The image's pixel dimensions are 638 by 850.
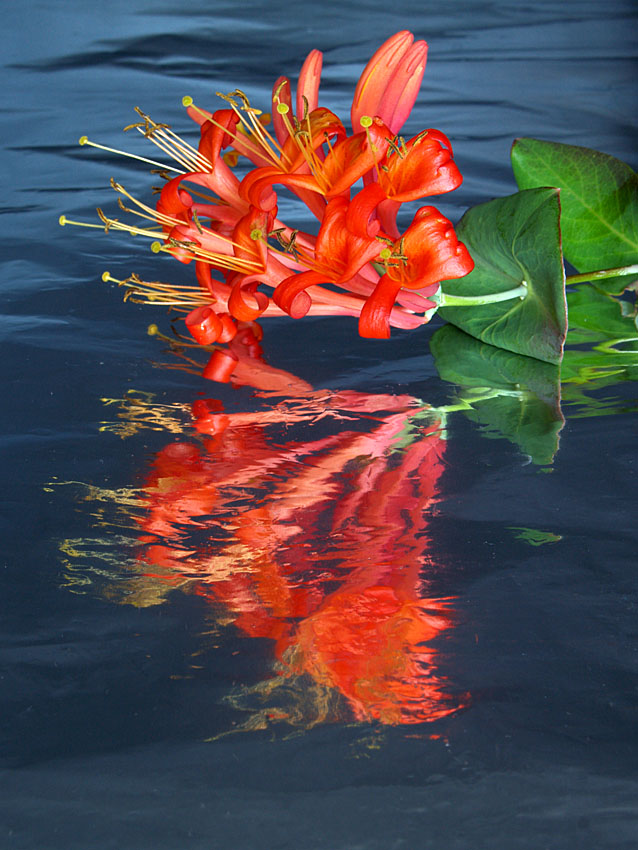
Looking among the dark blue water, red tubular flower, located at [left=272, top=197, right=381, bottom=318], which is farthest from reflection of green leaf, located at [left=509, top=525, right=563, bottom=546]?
red tubular flower, located at [left=272, top=197, right=381, bottom=318]

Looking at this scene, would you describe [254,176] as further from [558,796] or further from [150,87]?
[150,87]

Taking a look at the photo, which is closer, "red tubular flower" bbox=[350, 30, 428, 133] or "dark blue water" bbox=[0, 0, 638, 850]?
"dark blue water" bbox=[0, 0, 638, 850]

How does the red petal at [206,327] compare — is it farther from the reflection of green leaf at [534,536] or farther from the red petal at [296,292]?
the reflection of green leaf at [534,536]

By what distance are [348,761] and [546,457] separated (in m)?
0.14

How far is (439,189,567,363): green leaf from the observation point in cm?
32

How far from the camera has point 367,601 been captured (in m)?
0.24

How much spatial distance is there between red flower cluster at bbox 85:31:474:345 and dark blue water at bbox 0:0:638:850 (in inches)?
1.4

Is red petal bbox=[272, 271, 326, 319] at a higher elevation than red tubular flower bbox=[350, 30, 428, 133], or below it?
below

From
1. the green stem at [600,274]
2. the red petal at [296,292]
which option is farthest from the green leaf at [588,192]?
the red petal at [296,292]

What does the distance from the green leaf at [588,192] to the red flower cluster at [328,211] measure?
0.07 metres

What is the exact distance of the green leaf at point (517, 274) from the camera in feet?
1.06

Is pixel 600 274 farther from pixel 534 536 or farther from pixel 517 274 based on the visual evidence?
pixel 534 536

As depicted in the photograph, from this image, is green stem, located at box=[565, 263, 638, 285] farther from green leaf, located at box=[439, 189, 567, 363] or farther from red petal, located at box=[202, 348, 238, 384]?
red petal, located at box=[202, 348, 238, 384]

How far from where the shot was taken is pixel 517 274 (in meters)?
0.35
